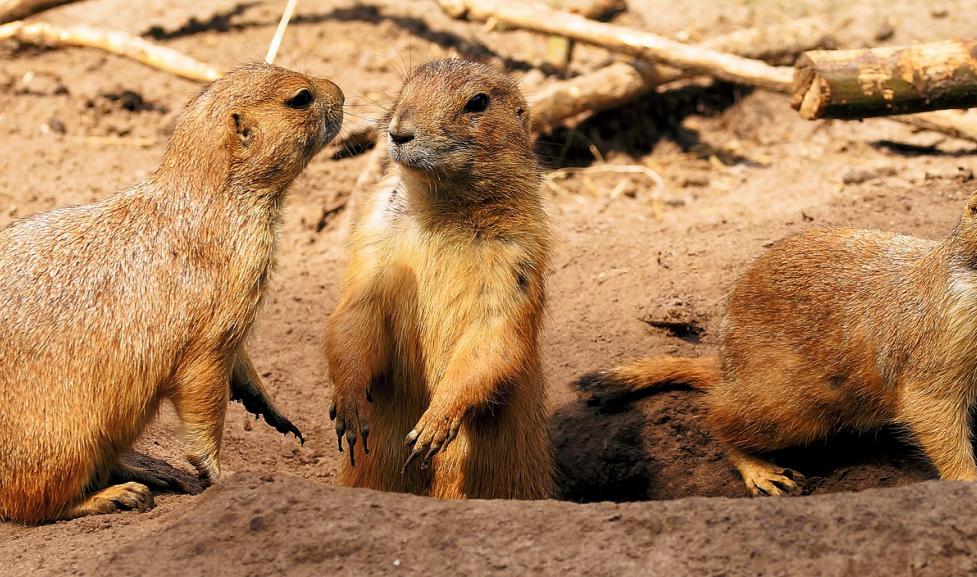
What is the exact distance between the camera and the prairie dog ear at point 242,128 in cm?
537

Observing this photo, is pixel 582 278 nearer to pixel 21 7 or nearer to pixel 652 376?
pixel 652 376

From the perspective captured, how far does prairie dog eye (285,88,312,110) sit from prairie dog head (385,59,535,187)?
431mm

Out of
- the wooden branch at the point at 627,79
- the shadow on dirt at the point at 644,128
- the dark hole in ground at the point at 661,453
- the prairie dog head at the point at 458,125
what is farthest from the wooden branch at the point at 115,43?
the dark hole in ground at the point at 661,453

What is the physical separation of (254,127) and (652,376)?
2723 mm

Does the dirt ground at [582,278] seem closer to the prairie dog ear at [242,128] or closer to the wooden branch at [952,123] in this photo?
the wooden branch at [952,123]

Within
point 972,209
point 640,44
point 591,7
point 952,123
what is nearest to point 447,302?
point 972,209

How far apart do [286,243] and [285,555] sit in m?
5.45

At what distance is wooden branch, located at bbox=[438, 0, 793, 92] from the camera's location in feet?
29.9

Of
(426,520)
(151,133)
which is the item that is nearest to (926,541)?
(426,520)

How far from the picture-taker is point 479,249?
17.8 feet

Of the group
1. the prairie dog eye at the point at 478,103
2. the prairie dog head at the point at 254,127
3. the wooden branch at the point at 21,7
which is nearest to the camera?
the prairie dog head at the point at 254,127

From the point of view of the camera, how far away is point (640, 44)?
9.34m

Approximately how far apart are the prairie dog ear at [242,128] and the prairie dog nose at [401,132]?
710 mm

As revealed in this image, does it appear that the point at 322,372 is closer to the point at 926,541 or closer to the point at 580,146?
the point at 580,146
